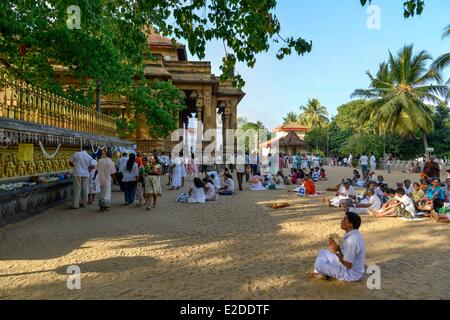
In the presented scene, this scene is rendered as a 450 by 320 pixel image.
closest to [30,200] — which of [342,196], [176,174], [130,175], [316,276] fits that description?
[130,175]

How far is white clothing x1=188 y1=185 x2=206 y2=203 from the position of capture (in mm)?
11672

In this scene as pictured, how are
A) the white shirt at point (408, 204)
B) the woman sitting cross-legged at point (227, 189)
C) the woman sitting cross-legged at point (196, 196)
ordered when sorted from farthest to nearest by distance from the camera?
the woman sitting cross-legged at point (227, 189) → the woman sitting cross-legged at point (196, 196) → the white shirt at point (408, 204)

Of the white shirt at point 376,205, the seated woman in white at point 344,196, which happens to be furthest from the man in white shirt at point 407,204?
the seated woman in white at point 344,196

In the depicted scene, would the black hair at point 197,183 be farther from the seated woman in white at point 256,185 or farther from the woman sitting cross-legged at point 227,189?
the seated woman in white at point 256,185

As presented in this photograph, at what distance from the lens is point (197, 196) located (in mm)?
11719

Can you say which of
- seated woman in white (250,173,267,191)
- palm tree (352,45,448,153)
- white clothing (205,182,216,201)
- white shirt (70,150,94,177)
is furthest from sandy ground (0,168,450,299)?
palm tree (352,45,448,153)

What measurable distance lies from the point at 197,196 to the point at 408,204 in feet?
19.9

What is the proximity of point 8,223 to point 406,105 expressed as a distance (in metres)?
29.2

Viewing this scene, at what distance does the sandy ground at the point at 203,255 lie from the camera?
4270mm

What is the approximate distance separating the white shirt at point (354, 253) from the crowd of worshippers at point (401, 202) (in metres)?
5.52

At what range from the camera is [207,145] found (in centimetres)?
2952

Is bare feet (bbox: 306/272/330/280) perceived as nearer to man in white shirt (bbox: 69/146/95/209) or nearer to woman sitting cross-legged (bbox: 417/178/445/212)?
woman sitting cross-legged (bbox: 417/178/445/212)

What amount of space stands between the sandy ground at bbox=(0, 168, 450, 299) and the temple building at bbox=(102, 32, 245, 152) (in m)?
14.7
